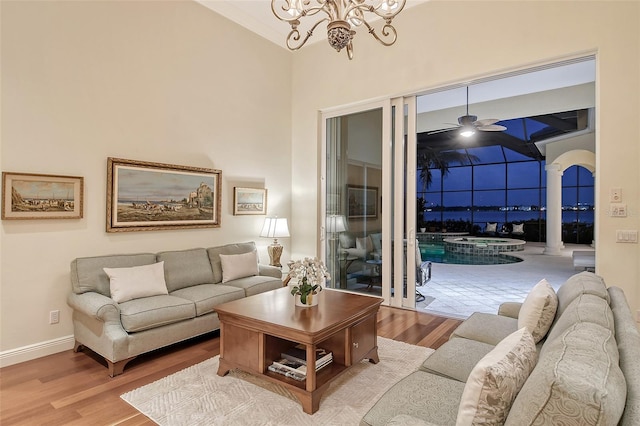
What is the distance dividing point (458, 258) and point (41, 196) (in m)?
9.73

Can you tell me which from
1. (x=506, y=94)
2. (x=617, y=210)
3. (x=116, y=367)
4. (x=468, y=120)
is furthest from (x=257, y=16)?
(x=617, y=210)

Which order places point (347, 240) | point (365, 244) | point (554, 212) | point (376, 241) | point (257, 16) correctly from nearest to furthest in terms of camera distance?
1. point (257, 16)
2. point (376, 241)
3. point (365, 244)
4. point (347, 240)
5. point (554, 212)

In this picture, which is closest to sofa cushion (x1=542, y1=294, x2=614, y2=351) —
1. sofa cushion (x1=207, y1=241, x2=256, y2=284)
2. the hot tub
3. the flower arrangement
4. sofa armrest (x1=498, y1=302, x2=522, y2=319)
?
sofa armrest (x1=498, y1=302, x2=522, y2=319)

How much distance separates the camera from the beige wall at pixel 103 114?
313cm

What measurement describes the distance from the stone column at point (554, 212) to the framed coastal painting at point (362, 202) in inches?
297

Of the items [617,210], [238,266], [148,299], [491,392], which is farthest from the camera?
[238,266]

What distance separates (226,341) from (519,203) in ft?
46.9

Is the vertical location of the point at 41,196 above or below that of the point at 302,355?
above

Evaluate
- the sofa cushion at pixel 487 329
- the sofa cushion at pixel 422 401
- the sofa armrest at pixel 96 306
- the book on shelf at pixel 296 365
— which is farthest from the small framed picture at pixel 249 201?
the sofa cushion at pixel 422 401

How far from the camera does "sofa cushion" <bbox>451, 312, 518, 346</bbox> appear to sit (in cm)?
246

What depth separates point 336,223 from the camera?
5.73m

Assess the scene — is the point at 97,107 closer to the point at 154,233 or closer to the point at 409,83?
the point at 154,233

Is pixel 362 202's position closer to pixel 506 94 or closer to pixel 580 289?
pixel 580 289

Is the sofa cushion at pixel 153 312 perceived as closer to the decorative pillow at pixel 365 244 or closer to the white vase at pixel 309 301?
the white vase at pixel 309 301
